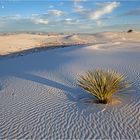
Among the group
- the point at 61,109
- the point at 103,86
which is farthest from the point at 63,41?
the point at 61,109

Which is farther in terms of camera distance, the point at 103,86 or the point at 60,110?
the point at 103,86

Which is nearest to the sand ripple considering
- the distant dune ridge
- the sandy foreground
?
the sandy foreground

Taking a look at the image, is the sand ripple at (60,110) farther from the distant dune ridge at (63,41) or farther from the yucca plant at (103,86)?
the distant dune ridge at (63,41)

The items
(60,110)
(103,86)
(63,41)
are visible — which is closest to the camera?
(60,110)

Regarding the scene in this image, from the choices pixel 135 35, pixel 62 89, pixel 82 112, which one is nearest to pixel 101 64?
pixel 62 89

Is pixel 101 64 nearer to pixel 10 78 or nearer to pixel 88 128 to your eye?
pixel 10 78

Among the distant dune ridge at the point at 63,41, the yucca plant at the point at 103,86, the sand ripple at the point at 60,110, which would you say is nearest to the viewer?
the sand ripple at the point at 60,110

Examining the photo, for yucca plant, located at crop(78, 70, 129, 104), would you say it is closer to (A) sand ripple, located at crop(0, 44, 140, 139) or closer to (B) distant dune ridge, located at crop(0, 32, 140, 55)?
(A) sand ripple, located at crop(0, 44, 140, 139)

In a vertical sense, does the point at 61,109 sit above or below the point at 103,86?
below

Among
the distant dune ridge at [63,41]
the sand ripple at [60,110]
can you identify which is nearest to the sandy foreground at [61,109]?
the sand ripple at [60,110]

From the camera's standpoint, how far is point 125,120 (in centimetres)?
851

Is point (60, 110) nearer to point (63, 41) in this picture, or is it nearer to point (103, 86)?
point (103, 86)

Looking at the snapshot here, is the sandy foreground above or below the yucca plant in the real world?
below

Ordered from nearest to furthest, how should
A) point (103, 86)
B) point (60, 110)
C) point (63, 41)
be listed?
point (60, 110), point (103, 86), point (63, 41)
